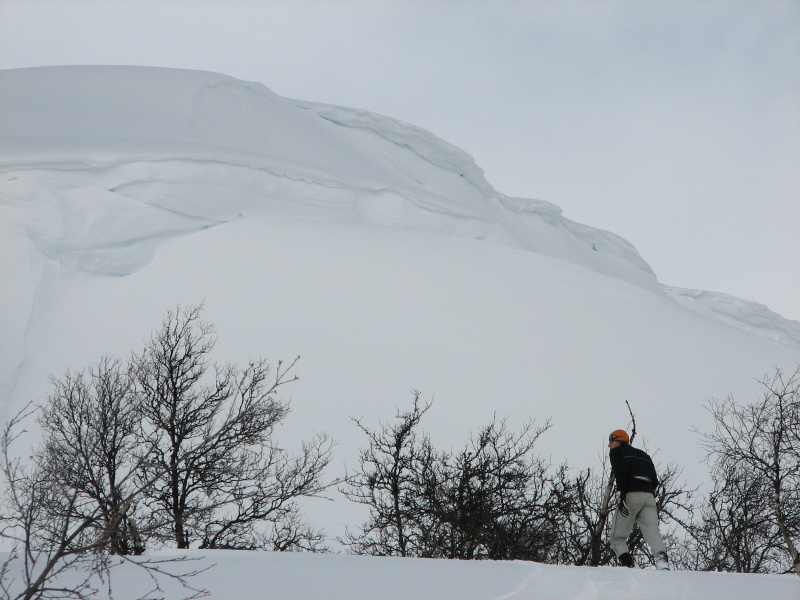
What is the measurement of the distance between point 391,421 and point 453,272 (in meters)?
12.2

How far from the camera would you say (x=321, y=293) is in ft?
104

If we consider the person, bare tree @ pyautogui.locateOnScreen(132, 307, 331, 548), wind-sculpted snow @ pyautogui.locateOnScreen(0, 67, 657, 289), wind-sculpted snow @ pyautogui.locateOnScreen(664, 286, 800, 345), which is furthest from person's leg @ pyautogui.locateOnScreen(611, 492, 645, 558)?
wind-sculpted snow @ pyautogui.locateOnScreen(664, 286, 800, 345)

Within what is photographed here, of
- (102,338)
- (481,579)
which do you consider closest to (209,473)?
(481,579)

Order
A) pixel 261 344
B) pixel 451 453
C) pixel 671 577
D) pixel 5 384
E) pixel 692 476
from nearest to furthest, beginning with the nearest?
pixel 671 577
pixel 451 453
pixel 692 476
pixel 5 384
pixel 261 344

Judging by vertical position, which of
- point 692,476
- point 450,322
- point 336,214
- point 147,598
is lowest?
point 692,476

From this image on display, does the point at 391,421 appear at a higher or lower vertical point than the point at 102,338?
lower

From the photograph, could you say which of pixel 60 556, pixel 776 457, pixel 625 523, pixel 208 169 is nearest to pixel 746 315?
pixel 208 169

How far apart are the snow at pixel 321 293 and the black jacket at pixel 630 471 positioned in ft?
43.7

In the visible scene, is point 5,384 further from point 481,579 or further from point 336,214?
point 481,579

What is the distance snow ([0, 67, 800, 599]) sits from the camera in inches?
1024

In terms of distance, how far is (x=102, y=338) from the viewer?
2841cm

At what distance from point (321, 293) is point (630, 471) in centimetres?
2588

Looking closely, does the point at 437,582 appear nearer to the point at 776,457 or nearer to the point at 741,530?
the point at 741,530

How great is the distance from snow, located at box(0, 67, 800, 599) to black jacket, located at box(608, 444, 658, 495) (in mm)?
13305
